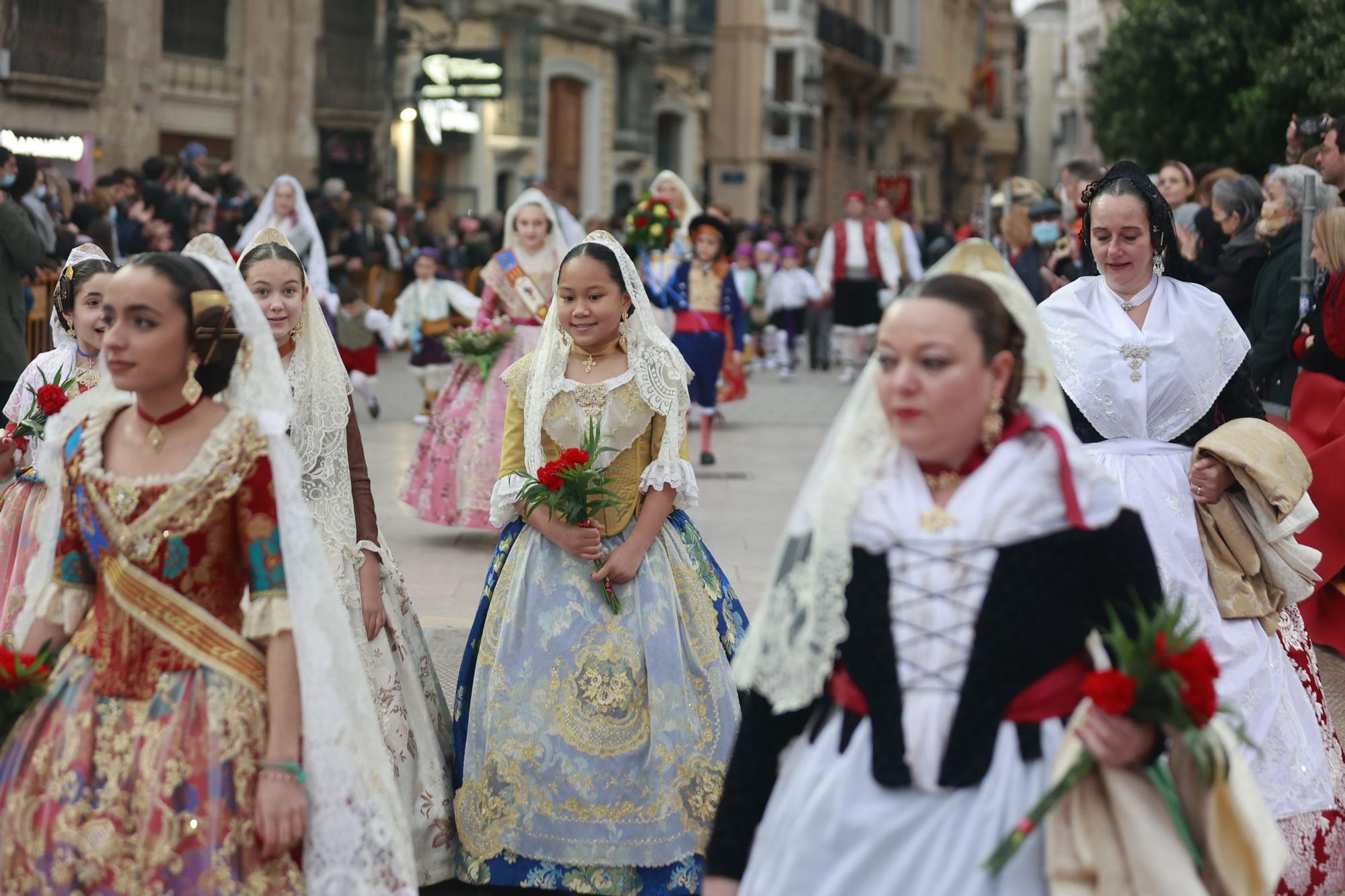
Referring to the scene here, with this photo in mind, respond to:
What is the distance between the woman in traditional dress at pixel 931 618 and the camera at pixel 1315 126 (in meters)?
6.41

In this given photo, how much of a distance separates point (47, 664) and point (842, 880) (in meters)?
1.50

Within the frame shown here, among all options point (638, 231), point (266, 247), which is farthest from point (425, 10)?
point (266, 247)

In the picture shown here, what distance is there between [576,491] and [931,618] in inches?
78.8

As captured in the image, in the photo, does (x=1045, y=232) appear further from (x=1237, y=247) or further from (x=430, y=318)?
(x=430, y=318)

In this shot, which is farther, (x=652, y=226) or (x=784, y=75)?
(x=784, y=75)

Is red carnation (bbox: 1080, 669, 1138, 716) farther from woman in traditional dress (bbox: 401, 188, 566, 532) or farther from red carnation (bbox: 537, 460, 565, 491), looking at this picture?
woman in traditional dress (bbox: 401, 188, 566, 532)

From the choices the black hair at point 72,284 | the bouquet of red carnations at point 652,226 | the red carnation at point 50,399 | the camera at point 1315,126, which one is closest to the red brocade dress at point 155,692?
the red carnation at point 50,399

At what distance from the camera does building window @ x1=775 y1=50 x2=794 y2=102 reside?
43.6 meters

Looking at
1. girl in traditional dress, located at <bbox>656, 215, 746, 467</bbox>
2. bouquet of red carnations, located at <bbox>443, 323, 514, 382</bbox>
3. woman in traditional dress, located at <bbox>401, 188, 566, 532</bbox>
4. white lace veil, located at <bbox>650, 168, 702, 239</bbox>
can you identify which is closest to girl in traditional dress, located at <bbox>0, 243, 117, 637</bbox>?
woman in traditional dress, located at <bbox>401, 188, 566, 532</bbox>

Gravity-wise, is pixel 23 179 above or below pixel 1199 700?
above

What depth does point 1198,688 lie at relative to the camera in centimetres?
259

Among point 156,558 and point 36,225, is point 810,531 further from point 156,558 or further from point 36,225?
point 36,225

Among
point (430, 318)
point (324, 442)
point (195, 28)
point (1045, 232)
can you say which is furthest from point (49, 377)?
point (195, 28)

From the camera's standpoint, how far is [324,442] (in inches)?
182
